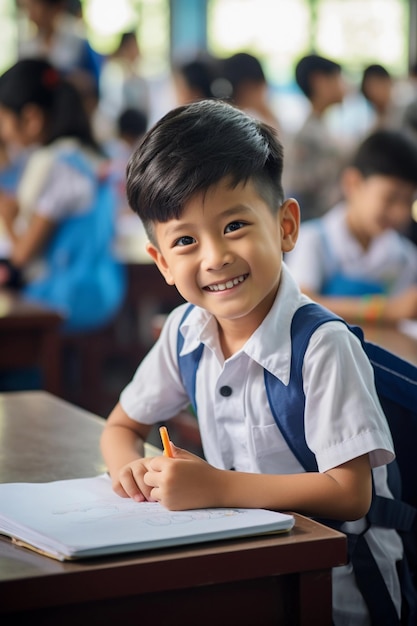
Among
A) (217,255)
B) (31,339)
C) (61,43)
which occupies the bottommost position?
(31,339)

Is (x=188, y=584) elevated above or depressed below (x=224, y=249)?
below

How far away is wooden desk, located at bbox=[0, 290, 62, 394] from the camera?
274cm

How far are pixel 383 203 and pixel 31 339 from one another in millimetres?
1011

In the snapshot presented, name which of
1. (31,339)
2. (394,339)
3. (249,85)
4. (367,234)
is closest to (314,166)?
(249,85)

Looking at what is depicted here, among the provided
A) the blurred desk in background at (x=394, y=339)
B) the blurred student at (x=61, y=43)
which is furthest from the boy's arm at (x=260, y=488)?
the blurred student at (x=61, y=43)

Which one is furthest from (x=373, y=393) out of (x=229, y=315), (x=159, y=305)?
(x=159, y=305)

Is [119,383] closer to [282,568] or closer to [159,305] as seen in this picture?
[159,305]

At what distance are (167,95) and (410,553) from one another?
23.1 ft

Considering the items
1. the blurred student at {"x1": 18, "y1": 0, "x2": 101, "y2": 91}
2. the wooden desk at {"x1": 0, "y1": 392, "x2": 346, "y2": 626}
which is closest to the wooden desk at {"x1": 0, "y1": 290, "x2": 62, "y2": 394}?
the wooden desk at {"x1": 0, "y1": 392, "x2": 346, "y2": 626}

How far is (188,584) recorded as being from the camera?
852 millimetres

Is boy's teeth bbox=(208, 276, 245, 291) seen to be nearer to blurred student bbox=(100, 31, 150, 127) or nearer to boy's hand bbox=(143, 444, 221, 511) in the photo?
boy's hand bbox=(143, 444, 221, 511)

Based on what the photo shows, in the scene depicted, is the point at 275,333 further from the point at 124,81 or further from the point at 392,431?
the point at 124,81

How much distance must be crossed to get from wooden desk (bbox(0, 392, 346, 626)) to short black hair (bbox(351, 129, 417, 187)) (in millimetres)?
1701

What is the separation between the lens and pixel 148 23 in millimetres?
8070
